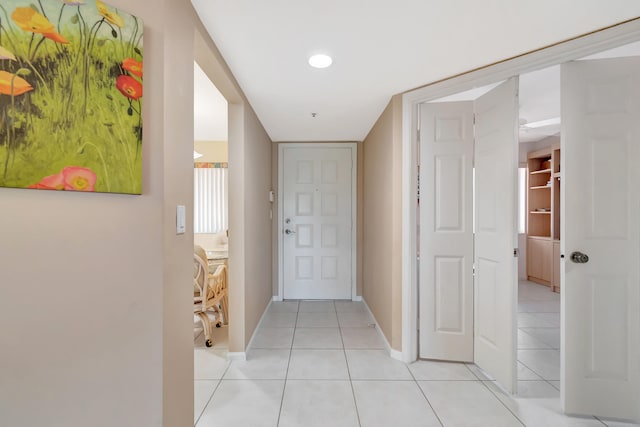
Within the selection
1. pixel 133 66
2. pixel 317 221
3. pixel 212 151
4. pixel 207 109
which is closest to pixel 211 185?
pixel 212 151

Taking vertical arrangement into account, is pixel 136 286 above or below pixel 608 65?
below

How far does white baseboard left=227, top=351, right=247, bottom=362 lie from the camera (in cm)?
234

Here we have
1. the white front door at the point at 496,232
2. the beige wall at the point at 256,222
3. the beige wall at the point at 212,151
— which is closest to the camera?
the white front door at the point at 496,232

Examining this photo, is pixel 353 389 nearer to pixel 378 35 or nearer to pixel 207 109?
pixel 378 35

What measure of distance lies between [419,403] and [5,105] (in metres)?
2.42

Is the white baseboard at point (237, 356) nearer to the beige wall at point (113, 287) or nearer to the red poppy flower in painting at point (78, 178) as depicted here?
the beige wall at point (113, 287)

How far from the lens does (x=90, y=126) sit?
2.97ft

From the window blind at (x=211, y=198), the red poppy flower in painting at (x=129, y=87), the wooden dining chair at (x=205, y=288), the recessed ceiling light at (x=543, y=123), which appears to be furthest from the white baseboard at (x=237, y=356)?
the recessed ceiling light at (x=543, y=123)

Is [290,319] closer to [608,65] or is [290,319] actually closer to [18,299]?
[18,299]

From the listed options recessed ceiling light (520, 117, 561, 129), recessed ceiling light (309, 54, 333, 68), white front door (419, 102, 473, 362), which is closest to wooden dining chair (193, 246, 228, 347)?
recessed ceiling light (309, 54, 333, 68)

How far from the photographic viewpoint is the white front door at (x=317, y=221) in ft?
13.2

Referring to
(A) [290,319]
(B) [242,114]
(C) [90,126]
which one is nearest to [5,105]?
(C) [90,126]

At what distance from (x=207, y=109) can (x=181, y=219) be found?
2237 mm

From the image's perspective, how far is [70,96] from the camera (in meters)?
0.86
